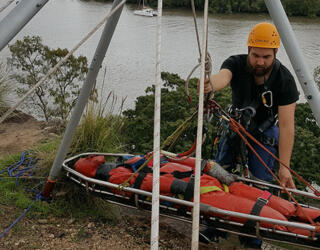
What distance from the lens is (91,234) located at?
112 inches

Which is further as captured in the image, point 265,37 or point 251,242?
point 251,242

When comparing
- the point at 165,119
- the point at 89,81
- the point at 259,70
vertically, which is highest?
the point at 259,70

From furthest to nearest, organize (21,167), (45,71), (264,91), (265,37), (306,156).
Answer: (45,71) → (306,156) → (21,167) → (264,91) → (265,37)

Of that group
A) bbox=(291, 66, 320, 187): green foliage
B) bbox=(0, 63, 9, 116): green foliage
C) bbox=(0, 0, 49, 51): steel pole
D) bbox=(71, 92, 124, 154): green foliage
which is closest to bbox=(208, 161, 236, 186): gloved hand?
bbox=(71, 92, 124, 154): green foliage

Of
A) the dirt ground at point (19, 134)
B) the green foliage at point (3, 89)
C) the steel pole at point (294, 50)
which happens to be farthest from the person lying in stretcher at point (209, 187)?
the green foliage at point (3, 89)

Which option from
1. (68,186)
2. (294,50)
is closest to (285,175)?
(294,50)

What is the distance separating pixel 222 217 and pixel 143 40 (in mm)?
13706

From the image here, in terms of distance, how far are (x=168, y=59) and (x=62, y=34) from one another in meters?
5.06

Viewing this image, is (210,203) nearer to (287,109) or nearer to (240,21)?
(287,109)

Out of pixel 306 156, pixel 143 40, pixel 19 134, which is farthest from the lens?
pixel 143 40

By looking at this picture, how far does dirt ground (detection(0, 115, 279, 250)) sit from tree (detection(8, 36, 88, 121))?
4.45 metres

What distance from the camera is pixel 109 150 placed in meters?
3.71

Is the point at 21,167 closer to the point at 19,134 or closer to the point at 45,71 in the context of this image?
the point at 19,134

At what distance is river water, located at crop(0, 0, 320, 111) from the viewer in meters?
10.9
